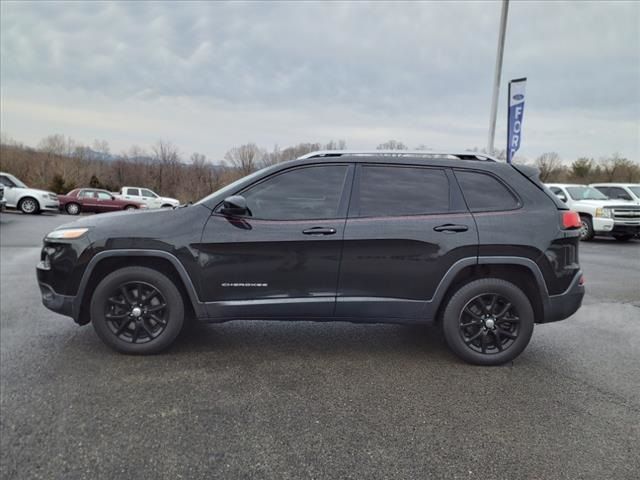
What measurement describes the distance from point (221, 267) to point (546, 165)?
173 ft

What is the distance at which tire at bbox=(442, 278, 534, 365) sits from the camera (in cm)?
329

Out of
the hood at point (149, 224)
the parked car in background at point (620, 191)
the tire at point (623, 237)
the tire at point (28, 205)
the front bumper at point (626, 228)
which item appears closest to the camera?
the hood at point (149, 224)

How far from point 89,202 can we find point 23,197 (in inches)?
196

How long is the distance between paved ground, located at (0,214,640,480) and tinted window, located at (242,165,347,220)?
126 centimetres

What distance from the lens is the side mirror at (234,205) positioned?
3.17 meters

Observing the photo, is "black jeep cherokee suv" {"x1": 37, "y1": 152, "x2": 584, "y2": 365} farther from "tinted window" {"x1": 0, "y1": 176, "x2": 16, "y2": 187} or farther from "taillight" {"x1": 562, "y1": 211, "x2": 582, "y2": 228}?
"tinted window" {"x1": 0, "y1": 176, "x2": 16, "y2": 187}

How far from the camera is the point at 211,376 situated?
3.07 metres

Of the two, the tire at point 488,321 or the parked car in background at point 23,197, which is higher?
the parked car in background at point 23,197

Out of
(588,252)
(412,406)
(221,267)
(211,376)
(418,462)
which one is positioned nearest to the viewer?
(418,462)

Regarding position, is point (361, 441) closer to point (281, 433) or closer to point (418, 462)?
point (418, 462)

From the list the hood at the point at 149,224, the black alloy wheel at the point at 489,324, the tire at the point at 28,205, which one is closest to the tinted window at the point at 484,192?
the black alloy wheel at the point at 489,324

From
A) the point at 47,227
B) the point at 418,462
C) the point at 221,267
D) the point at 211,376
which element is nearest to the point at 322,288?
the point at 221,267

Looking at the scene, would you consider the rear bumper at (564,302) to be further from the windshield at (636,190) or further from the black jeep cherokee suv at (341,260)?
the windshield at (636,190)

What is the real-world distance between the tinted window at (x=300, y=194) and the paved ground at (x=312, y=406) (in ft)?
4.15
